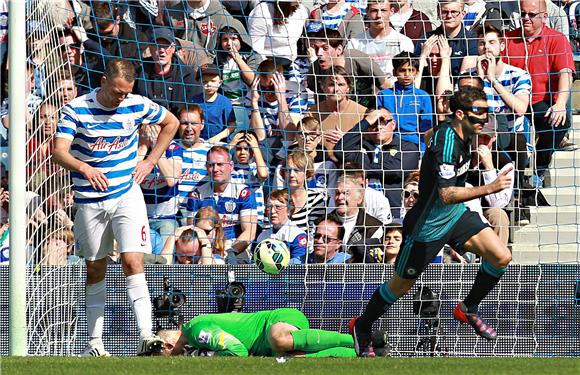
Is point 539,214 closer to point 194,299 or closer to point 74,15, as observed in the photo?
point 194,299

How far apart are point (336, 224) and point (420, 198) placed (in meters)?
2.41

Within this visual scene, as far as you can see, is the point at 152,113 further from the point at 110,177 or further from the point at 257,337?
the point at 257,337

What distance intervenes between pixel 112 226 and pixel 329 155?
3.19m

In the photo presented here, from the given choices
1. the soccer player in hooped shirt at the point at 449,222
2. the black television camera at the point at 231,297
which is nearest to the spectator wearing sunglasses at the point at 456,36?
the soccer player in hooped shirt at the point at 449,222

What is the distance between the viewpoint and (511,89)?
10.6 metres

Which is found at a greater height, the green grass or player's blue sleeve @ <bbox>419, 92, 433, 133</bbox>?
player's blue sleeve @ <bbox>419, 92, 433, 133</bbox>

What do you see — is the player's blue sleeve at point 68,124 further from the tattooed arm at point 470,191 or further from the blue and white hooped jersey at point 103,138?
the tattooed arm at point 470,191

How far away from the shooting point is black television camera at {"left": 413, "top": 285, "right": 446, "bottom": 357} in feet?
32.4

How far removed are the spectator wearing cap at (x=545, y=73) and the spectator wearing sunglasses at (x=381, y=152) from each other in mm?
1195

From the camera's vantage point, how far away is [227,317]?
896cm

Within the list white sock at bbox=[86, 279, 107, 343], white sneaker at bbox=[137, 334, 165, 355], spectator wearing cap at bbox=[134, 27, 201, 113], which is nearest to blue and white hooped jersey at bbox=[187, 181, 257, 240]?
spectator wearing cap at bbox=[134, 27, 201, 113]

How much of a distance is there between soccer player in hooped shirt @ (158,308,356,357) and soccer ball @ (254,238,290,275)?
70 cm

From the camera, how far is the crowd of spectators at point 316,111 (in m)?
10.6

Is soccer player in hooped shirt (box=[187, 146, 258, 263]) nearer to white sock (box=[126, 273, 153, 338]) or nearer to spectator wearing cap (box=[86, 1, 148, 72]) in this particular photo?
spectator wearing cap (box=[86, 1, 148, 72])
